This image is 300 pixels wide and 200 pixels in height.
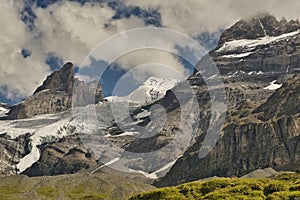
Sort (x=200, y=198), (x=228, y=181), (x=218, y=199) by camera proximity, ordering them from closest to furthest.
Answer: (x=218, y=199)
(x=200, y=198)
(x=228, y=181)

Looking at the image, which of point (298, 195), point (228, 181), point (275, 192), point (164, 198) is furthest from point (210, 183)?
point (298, 195)

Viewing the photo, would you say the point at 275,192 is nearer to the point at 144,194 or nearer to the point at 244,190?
the point at 244,190

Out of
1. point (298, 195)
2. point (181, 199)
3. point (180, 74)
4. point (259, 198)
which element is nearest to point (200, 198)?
point (181, 199)

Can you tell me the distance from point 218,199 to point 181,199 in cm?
1164

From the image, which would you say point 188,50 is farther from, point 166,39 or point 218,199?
point 218,199

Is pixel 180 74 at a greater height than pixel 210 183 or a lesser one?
greater

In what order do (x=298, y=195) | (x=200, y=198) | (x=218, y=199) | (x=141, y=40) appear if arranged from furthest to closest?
(x=141, y=40), (x=200, y=198), (x=218, y=199), (x=298, y=195)

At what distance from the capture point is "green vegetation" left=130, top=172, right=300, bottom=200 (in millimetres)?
91312

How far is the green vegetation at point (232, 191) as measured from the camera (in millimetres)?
91312

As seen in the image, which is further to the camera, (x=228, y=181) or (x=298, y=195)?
(x=228, y=181)

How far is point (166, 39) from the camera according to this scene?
123000mm

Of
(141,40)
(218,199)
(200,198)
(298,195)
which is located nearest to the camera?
(298,195)

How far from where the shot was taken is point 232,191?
96438 mm

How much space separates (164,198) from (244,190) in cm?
1631
